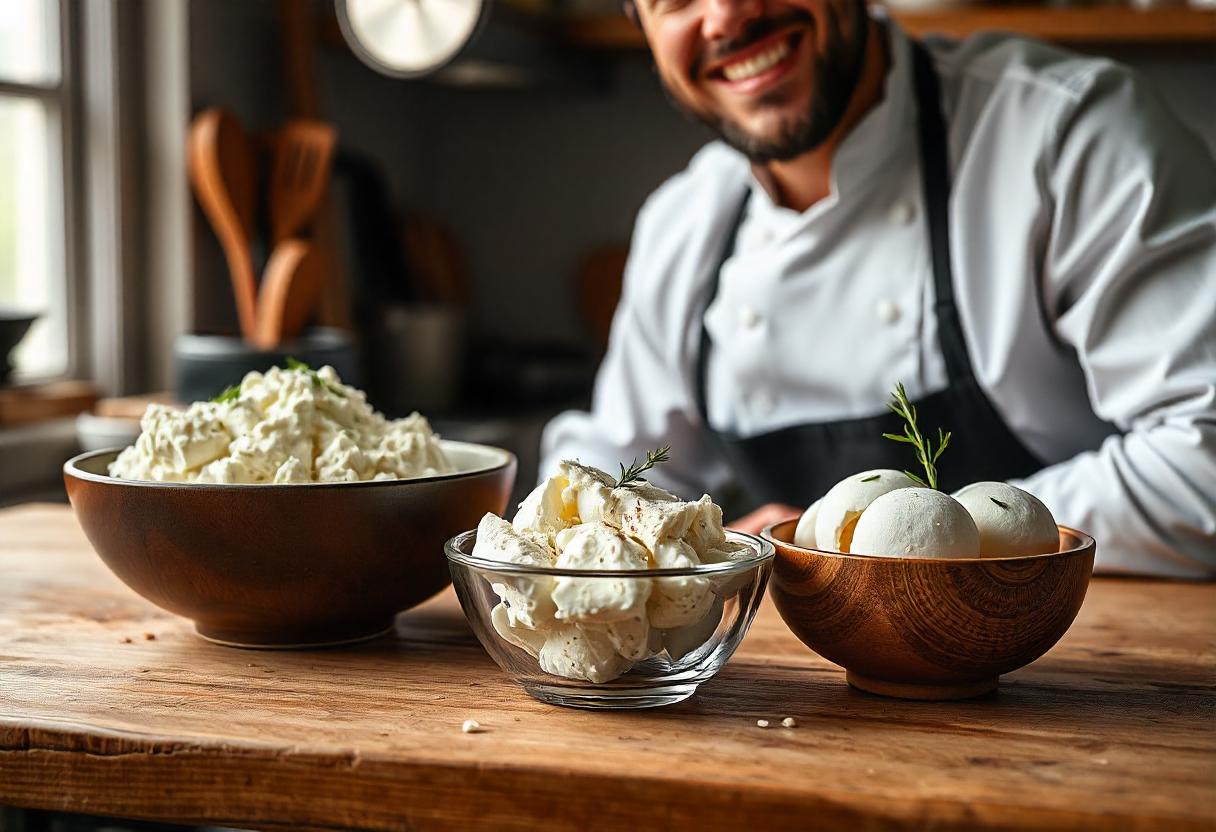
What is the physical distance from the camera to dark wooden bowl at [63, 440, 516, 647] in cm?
90

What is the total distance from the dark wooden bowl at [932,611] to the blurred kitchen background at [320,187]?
1326 millimetres

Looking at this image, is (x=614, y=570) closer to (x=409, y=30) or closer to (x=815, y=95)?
(x=815, y=95)

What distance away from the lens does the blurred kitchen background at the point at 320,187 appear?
2.28m

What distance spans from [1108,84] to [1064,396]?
14.7 inches

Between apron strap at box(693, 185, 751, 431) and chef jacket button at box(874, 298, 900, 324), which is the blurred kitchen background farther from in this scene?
chef jacket button at box(874, 298, 900, 324)

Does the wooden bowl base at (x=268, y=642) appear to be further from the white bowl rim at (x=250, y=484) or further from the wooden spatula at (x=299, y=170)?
the wooden spatula at (x=299, y=170)

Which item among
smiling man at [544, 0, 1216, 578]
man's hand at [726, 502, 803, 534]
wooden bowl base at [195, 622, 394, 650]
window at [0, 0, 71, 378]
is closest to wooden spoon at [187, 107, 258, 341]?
window at [0, 0, 71, 378]

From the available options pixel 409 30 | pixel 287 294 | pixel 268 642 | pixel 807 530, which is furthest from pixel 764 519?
pixel 287 294

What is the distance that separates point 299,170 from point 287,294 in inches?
13.3

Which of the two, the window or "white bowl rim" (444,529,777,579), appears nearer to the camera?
"white bowl rim" (444,529,777,579)

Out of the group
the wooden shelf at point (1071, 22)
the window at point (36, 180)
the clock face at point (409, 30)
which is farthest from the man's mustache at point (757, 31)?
the window at point (36, 180)

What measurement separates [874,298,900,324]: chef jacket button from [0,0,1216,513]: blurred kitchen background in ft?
2.48

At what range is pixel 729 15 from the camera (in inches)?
57.9

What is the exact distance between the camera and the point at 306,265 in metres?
2.24
